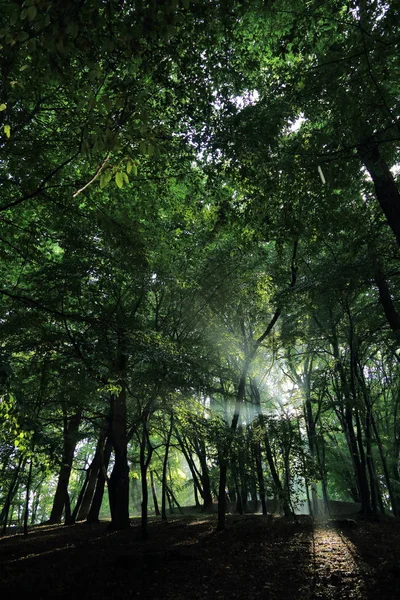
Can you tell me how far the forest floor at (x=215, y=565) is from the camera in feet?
21.2

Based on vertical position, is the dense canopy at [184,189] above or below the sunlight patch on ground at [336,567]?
above

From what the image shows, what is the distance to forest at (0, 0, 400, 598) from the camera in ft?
11.3

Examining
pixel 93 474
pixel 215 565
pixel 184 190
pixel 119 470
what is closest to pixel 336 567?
pixel 215 565

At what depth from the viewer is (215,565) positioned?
8133mm

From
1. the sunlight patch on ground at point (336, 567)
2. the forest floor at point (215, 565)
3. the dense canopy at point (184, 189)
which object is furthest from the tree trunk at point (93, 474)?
the sunlight patch on ground at point (336, 567)

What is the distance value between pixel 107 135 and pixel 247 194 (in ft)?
11.4

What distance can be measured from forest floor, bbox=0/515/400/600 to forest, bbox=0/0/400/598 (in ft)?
6.82

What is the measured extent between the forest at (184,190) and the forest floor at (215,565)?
81.8 inches

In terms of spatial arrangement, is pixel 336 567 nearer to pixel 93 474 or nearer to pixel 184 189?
pixel 184 189

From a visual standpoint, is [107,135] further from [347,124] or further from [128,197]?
[128,197]

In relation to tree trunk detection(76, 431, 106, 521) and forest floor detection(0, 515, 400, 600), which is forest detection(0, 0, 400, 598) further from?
tree trunk detection(76, 431, 106, 521)

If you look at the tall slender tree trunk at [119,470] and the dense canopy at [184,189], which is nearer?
the dense canopy at [184,189]

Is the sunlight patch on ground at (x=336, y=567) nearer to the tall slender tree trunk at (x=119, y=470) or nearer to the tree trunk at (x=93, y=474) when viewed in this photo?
the tall slender tree trunk at (x=119, y=470)

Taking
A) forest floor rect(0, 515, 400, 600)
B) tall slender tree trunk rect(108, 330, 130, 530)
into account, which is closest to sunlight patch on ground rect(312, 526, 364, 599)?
forest floor rect(0, 515, 400, 600)
